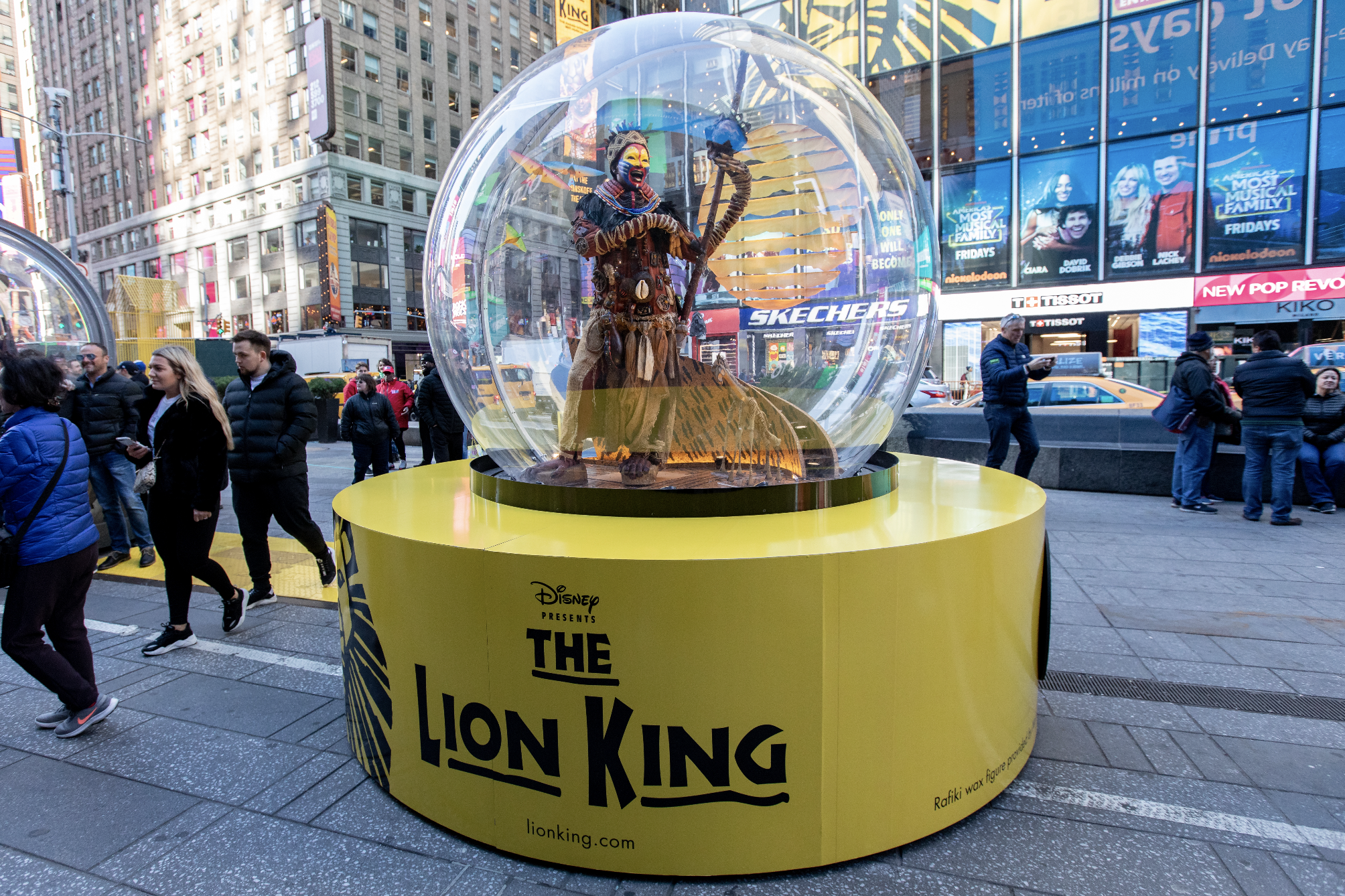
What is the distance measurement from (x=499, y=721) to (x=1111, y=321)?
79.0 feet

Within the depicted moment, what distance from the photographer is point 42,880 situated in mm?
2266

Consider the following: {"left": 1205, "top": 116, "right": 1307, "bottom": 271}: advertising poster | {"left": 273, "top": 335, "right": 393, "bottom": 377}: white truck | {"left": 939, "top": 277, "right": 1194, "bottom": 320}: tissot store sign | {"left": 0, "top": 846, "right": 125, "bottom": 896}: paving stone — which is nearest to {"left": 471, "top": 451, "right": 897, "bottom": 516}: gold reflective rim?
{"left": 0, "top": 846, "right": 125, "bottom": 896}: paving stone

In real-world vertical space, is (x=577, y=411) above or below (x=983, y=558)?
above

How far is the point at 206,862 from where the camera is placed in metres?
2.32

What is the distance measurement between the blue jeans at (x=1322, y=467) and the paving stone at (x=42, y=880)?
10.1 meters

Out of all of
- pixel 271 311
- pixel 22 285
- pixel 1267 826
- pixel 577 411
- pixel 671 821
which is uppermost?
pixel 271 311

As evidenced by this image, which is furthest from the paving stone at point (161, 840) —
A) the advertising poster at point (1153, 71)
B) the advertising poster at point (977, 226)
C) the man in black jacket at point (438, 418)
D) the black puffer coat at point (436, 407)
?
the advertising poster at point (1153, 71)

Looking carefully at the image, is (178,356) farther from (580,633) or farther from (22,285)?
(22,285)

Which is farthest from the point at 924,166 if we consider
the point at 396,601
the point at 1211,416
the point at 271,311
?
the point at 271,311

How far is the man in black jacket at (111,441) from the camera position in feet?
19.7

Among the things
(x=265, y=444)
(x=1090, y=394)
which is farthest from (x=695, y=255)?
(x=1090, y=394)

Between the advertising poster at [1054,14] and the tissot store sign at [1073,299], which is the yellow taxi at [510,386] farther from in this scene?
the advertising poster at [1054,14]

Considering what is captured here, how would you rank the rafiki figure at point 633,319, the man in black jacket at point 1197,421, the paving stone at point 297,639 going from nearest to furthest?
1. the rafiki figure at point 633,319
2. the paving stone at point 297,639
3. the man in black jacket at point 1197,421

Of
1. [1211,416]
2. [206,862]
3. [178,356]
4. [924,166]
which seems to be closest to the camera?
[206,862]
